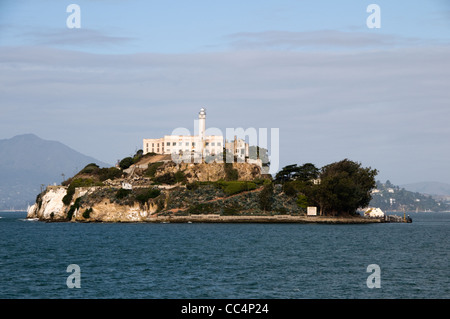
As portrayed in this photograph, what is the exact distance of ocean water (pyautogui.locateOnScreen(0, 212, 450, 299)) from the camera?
3881 cm

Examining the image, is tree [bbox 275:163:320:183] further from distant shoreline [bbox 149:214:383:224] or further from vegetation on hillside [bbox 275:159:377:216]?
distant shoreline [bbox 149:214:383:224]

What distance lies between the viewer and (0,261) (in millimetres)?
55344

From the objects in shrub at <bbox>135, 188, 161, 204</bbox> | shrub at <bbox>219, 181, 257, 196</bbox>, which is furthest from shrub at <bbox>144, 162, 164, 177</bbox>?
shrub at <bbox>219, 181, 257, 196</bbox>

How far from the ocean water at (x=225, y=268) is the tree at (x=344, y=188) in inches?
1760

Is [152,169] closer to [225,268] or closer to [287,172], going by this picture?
[287,172]

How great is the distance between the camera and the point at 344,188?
122 meters

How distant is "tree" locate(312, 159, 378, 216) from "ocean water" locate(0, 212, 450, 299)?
44.7 metres

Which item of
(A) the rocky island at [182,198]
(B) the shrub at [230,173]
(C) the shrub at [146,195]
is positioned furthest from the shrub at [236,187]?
(C) the shrub at [146,195]

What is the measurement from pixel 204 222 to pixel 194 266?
73623 mm

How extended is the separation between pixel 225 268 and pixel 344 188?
251 feet

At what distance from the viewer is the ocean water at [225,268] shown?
3881 cm

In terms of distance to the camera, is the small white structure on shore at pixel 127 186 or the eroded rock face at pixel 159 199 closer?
the eroded rock face at pixel 159 199

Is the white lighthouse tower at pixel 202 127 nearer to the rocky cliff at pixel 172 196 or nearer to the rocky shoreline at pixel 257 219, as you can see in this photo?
the rocky cliff at pixel 172 196

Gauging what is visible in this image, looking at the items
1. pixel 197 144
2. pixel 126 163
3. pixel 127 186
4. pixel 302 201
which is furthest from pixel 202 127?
pixel 302 201
